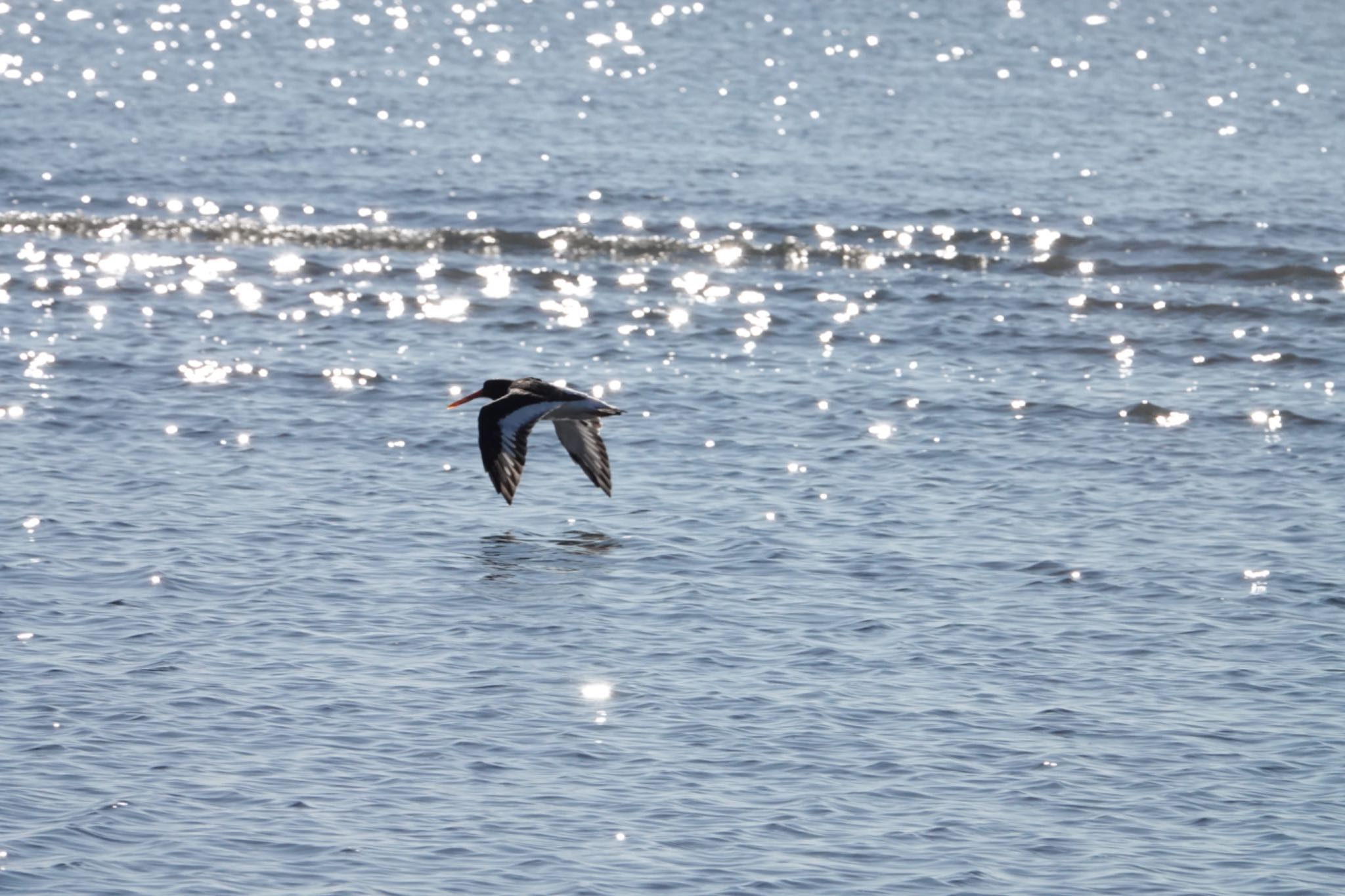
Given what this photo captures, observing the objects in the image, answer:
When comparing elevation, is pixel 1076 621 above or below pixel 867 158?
below

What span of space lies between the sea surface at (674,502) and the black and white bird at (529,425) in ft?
1.44

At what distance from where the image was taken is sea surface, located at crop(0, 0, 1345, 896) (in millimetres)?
11883

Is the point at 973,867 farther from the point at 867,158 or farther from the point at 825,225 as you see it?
the point at 867,158

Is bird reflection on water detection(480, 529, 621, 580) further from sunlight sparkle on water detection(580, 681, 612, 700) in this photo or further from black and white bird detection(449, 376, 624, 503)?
sunlight sparkle on water detection(580, 681, 612, 700)

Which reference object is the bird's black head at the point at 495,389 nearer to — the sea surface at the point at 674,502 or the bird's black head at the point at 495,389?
the bird's black head at the point at 495,389

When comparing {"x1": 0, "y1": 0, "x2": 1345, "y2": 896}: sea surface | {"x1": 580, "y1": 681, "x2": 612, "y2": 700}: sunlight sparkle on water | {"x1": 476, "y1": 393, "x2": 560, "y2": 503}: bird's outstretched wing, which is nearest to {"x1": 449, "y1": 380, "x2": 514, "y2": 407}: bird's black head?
{"x1": 0, "y1": 0, "x2": 1345, "y2": 896}: sea surface

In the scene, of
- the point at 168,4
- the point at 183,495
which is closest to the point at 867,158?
the point at 183,495

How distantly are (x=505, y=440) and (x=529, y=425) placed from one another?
1.09ft

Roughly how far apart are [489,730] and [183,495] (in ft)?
20.7

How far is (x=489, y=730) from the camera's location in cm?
1305

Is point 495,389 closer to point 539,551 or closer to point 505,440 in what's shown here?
point 505,440

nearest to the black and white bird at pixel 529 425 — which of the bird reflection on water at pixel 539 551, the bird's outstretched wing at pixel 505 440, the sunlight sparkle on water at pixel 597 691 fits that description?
the bird's outstretched wing at pixel 505 440

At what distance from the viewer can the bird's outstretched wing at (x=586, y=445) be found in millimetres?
18875

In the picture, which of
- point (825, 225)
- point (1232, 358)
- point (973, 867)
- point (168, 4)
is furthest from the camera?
point (168, 4)
